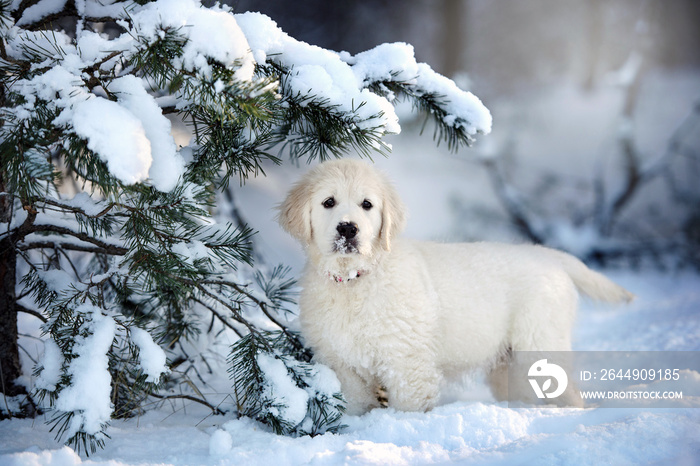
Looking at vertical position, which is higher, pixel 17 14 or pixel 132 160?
pixel 17 14

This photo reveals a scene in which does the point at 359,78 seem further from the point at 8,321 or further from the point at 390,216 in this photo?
the point at 8,321

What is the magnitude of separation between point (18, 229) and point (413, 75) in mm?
1598

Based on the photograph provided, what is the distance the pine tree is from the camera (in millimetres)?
1425

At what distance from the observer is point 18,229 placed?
2123 mm

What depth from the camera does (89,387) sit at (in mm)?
1619

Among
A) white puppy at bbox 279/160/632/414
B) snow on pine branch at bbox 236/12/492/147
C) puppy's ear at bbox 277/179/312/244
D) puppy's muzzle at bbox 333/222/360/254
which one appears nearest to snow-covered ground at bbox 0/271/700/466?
white puppy at bbox 279/160/632/414

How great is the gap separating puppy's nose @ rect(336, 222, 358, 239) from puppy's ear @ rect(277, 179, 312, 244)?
0.75 feet

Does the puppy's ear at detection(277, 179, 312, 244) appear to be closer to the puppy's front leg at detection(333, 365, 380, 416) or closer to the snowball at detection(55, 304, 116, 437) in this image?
the puppy's front leg at detection(333, 365, 380, 416)

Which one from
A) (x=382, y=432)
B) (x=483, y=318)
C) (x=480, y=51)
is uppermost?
(x=480, y=51)

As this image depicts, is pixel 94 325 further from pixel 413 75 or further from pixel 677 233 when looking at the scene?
pixel 677 233

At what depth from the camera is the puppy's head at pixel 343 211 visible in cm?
211

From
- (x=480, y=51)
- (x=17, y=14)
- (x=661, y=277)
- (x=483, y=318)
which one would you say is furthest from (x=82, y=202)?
(x=661, y=277)

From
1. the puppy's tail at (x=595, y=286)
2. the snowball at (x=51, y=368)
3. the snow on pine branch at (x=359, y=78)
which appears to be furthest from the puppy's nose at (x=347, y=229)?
the puppy's tail at (x=595, y=286)

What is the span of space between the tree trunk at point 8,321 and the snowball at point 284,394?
42.3 inches
